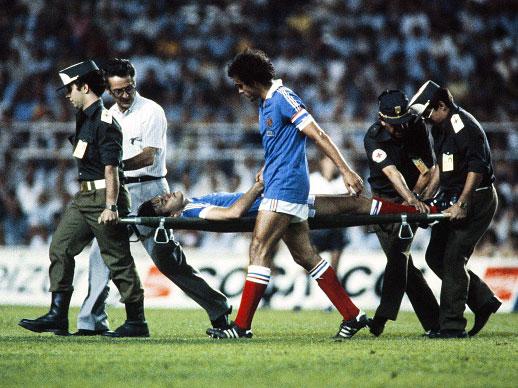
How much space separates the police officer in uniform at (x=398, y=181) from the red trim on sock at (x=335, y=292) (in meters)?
0.59

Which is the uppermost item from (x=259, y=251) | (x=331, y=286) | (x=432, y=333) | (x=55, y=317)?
(x=259, y=251)

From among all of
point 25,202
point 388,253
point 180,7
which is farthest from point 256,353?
point 180,7

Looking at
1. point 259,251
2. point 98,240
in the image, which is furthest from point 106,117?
point 259,251

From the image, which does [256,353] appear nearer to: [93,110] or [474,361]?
[474,361]

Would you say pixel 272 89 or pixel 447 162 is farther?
pixel 447 162

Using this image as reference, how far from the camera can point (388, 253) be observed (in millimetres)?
9930

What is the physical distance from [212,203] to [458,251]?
2.17m

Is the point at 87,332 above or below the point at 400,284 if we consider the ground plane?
below

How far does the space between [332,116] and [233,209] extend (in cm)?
937

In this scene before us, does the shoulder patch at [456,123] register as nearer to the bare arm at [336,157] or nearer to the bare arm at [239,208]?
the bare arm at [336,157]

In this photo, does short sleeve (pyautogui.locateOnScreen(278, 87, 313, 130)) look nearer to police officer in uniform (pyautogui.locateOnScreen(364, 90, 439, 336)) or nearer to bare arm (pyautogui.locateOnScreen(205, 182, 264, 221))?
bare arm (pyautogui.locateOnScreen(205, 182, 264, 221))

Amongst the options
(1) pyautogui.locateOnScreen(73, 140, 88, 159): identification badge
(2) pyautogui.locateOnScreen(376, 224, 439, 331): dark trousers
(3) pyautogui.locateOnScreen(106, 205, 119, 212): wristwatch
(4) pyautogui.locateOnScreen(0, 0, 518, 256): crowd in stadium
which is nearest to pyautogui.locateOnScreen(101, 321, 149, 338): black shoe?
(3) pyautogui.locateOnScreen(106, 205, 119, 212): wristwatch

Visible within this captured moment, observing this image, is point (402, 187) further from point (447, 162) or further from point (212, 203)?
point (212, 203)

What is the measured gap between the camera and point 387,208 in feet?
31.4
